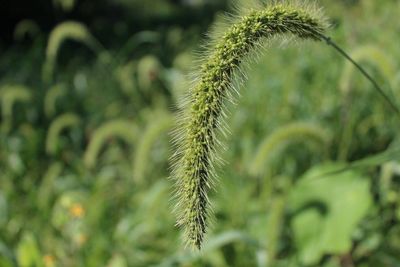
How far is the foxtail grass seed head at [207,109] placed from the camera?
1.12 metres

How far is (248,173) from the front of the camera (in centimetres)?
331

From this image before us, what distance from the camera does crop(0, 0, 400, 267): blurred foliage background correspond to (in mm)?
2445

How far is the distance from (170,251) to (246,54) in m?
2.00

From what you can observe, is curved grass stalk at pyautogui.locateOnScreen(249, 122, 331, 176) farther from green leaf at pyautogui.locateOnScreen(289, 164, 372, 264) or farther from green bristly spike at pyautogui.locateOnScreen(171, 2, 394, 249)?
green bristly spike at pyautogui.locateOnScreen(171, 2, 394, 249)

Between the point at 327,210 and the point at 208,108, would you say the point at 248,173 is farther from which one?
the point at 208,108

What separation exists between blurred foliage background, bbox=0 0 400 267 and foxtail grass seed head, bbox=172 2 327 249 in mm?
148

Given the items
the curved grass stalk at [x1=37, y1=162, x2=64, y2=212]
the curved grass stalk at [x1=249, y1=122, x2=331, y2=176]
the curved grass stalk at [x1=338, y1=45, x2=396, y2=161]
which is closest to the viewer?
the curved grass stalk at [x1=249, y1=122, x2=331, y2=176]

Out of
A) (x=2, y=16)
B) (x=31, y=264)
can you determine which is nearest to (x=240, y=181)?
(x=31, y=264)

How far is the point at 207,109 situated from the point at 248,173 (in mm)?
2188

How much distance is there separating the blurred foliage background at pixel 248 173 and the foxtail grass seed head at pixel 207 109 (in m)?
0.15

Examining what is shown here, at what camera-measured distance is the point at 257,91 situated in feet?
15.4

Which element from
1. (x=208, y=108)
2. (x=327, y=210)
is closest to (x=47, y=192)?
(x=327, y=210)

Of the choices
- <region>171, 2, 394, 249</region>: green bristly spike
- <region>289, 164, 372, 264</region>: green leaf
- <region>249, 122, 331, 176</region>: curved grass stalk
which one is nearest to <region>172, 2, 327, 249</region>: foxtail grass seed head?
<region>171, 2, 394, 249</region>: green bristly spike

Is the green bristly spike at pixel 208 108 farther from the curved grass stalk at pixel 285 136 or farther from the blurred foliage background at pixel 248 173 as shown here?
the curved grass stalk at pixel 285 136
